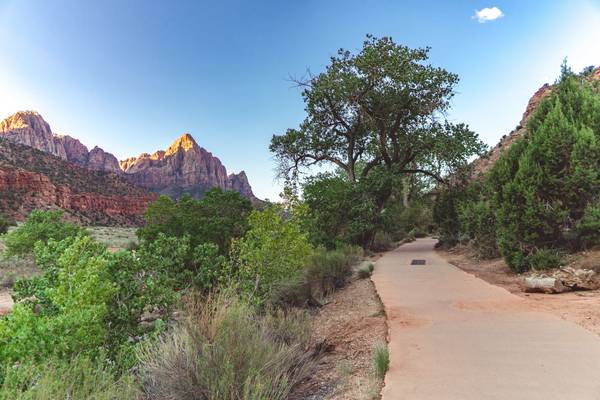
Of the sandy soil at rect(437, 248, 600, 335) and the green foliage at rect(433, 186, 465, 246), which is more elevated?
the green foliage at rect(433, 186, 465, 246)

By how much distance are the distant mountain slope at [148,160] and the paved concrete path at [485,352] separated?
129 meters

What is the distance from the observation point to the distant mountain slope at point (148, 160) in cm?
13488

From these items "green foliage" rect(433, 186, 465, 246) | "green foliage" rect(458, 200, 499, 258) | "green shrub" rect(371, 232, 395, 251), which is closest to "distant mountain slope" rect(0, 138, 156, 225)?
"green shrub" rect(371, 232, 395, 251)

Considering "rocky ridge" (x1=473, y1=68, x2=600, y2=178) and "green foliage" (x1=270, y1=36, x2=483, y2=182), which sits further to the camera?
"rocky ridge" (x1=473, y1=68, x2=600, y2=178)

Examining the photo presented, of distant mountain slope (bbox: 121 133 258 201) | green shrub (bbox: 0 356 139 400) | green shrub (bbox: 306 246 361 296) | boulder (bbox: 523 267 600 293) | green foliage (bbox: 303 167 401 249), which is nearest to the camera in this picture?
green shrub (bbox: 0 356 139 400)

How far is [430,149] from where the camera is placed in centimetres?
1898

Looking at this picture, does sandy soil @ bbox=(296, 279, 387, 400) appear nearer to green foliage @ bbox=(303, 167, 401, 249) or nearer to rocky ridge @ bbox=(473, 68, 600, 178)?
green foliage @ bbox=(303, 167, 401, 249)

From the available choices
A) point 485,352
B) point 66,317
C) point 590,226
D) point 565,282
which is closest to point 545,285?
point 565,282

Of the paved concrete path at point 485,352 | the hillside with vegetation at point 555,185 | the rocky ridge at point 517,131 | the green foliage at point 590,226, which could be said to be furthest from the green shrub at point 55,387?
the rocky ridge at point 517,131

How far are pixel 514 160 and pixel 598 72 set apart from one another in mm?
36913

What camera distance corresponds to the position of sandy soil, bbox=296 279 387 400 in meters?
3.88

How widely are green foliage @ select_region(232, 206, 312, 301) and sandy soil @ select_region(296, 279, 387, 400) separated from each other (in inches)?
50.6

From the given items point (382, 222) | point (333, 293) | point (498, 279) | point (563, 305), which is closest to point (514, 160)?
point (498, 279)

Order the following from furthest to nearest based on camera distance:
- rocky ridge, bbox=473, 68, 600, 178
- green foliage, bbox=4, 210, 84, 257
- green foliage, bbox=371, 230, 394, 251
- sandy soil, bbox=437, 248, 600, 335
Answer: rocky ridge, bbox=473, 68, 600, 178 → green foliage, bbox=371, 230, 394, 251 → green foliage, bbox=4, 210, 84, 257 → sandy soil, bbox=437, 248, 600, 335
